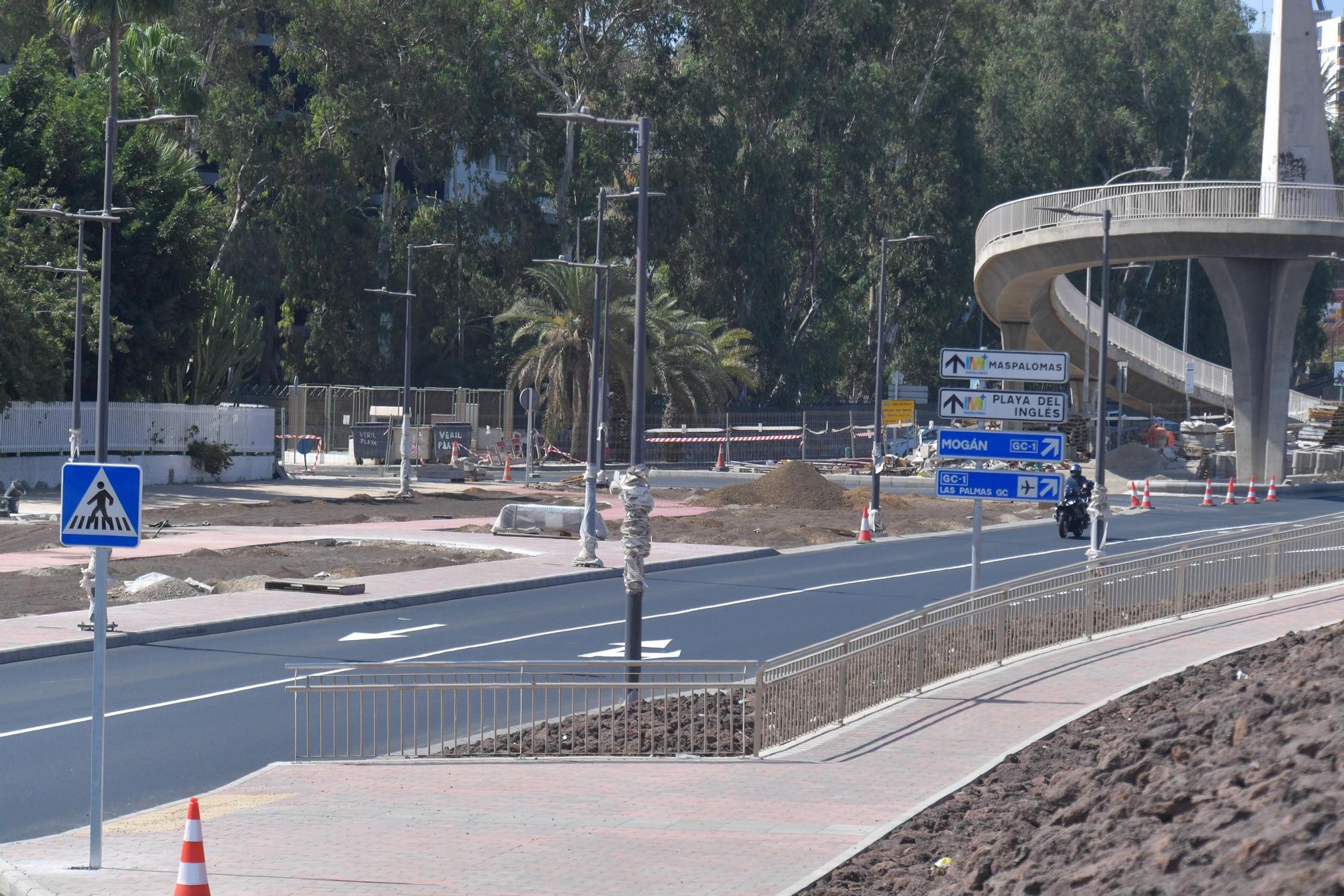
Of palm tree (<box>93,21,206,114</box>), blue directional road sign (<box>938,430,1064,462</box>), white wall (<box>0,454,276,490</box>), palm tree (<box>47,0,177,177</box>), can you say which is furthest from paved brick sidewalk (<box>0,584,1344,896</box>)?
palm tree (<box>93,21,206,114</box>)

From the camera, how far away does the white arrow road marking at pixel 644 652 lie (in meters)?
17.3

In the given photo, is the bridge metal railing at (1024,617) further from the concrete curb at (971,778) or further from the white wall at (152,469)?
the white wall at (152,469)

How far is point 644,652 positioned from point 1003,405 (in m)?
4.88

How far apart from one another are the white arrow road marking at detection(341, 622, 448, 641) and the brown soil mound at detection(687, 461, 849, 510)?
22810mm

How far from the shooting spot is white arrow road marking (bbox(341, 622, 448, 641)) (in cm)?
1864

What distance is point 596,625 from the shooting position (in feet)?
65.7

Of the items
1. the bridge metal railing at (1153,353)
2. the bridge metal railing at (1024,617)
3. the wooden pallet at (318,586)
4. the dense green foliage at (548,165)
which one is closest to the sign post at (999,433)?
the bridge metal railing at (1024,617)

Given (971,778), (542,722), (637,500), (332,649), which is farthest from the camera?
(332,649)

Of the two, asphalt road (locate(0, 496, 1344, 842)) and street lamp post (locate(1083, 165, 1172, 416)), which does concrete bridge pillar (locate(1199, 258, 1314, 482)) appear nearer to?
street lamp post (locate(1083, 165, 1172, 416))

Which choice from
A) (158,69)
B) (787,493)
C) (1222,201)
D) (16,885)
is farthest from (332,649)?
(158,69)

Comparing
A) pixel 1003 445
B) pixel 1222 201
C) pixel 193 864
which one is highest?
pixel 1222 201

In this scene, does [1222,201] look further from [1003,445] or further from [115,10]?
[1003,445]

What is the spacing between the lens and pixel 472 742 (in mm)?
12508

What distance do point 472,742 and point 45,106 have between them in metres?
42.4
